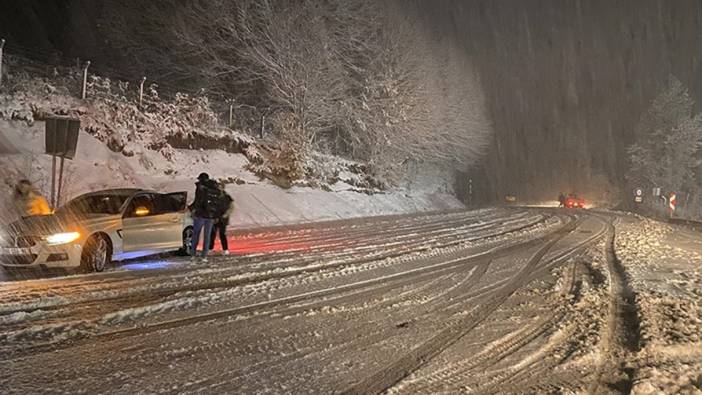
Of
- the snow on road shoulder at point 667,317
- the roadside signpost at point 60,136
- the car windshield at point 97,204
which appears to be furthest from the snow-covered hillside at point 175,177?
the snow on road shoulder at point 667,317

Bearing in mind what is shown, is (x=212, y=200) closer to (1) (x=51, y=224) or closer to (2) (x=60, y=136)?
(1) (x=51, y=224)

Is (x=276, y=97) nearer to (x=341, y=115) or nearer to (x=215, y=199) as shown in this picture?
(x=341, y=115)

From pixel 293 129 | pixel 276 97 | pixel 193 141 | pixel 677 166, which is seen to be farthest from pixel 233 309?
pixel 677 166

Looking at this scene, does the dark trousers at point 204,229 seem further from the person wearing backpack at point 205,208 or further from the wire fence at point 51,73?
the wire fence at point 51,73

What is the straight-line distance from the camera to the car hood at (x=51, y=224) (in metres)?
8.70

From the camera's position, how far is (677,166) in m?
57.0

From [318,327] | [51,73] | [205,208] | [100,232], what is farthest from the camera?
[51,73]

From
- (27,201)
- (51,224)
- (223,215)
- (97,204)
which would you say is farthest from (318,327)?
(27,201)

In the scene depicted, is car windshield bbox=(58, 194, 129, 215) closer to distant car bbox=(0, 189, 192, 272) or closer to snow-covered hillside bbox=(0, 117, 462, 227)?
distant car bbox=(0, 189, 192, 272)

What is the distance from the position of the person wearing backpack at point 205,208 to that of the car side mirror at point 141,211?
3.33ft

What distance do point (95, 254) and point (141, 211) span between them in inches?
54.1

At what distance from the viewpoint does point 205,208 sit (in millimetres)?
11133

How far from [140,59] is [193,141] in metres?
10.8

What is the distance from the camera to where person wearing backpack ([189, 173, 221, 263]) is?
1115 cm
